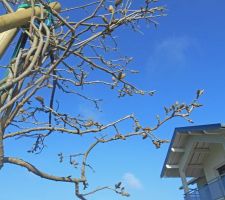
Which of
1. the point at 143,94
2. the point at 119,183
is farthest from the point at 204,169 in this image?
the point at 119,183

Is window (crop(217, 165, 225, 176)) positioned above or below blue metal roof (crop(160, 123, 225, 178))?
below

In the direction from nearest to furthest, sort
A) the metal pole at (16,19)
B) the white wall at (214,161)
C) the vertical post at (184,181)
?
the metal pole at (16,19) → the white wall at (214,161) → the vertical post at (184,181)

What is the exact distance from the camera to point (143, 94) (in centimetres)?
454

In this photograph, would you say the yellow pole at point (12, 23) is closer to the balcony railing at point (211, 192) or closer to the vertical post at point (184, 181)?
the balcony railing at point (211, 192)

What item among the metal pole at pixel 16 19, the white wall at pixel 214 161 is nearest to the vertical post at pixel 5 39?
the metal pole at pixel 16 19

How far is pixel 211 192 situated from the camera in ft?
47.7

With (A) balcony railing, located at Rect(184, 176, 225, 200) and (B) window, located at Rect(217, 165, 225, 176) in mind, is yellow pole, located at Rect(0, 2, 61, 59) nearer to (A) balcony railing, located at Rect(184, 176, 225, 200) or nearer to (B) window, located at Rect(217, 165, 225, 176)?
(A) balcony railing, located at Rect(184, 176, 225, 200)

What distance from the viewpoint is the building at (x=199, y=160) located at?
14.0m

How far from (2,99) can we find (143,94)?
7.65ft

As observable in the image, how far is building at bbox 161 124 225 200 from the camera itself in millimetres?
13991

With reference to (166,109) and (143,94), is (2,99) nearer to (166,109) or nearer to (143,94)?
(166,109)

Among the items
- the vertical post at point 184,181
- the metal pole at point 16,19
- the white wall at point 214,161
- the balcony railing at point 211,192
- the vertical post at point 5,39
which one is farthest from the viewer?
the vertical post at point 184,181

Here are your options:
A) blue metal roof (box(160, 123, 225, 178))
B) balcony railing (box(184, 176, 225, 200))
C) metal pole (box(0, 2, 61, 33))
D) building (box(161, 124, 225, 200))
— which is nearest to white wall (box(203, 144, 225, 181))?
building (box(161, 124, 225, 200))

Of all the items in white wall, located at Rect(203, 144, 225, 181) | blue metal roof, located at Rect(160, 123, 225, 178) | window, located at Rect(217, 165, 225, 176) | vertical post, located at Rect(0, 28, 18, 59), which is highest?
blue metal roof, located at Rect(160, 123, 225, 178)
